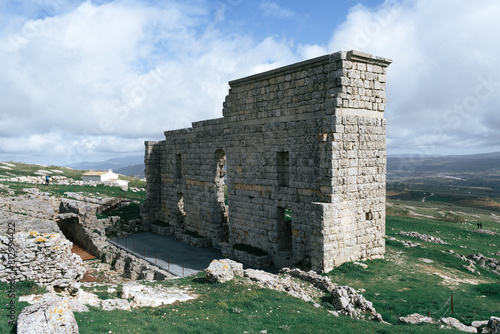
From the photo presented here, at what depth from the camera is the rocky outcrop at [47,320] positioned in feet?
20.5

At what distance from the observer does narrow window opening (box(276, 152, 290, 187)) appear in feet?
54.3

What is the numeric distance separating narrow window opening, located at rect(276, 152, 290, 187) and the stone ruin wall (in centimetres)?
5

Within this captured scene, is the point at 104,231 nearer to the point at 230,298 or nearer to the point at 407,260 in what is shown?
the point at 230,298

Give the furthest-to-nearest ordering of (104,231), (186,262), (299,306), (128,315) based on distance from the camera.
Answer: (104,231)
(186,262)
(299,306)
(128,315)

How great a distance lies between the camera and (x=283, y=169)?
16.7 meters

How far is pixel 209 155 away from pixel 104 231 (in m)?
8.94

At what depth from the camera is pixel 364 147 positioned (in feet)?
48.3

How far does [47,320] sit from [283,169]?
11.7 m

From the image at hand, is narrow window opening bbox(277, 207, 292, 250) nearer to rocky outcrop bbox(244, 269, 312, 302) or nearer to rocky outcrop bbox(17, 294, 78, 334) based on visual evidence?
rocky outcrop bbox(244, 269, 312, 302)

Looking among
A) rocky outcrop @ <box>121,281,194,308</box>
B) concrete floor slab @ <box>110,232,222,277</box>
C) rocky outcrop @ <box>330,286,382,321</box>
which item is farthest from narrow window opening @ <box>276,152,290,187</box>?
rocky outcrop @ <box>121,281,194,308</box>

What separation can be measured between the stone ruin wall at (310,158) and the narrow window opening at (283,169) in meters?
0.05

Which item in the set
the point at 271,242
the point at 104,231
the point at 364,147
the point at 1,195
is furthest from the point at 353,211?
the point at 1,195

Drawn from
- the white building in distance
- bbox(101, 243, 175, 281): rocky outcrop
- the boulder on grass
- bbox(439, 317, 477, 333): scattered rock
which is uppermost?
the white building in distance

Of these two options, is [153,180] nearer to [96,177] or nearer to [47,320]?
[47,320]
